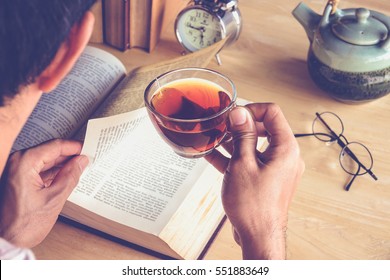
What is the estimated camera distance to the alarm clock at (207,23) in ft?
3.74

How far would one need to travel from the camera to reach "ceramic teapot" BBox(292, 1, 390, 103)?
39.0 inches

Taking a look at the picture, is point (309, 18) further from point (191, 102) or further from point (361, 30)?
point (191, 102)

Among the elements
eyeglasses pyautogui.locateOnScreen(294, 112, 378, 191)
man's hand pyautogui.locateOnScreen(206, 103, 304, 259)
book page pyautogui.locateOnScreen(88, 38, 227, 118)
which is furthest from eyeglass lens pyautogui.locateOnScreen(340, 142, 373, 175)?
book page pyautogui.locateOnScreen(88, 38, 227, 118)

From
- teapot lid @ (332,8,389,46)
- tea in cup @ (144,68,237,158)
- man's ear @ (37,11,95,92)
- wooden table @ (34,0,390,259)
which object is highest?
man's ear @ (37,11,95,92)

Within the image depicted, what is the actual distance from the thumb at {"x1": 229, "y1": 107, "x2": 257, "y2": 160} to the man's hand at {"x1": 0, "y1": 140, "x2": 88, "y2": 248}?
0.28 meters

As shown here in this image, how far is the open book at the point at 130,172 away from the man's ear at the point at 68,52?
0.85 ft

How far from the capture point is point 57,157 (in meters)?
0.88

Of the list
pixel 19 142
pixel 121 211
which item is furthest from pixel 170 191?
pixel 19 142

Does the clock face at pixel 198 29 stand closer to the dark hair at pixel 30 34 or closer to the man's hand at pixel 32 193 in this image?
the man's hand at pixel 32 193

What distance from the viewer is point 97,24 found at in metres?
1.19

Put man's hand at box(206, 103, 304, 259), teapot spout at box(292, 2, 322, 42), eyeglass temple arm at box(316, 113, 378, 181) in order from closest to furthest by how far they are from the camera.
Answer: man's hand at box(206, 103, 304, 259)
eyeglass temple arm at box(316, 113, 378, 181)
teapot spout at box(292, 2, 322, 42)

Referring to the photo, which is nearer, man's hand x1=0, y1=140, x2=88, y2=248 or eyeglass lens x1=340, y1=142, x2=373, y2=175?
man's hand x1=0, y1=140, x2=88, y2=248

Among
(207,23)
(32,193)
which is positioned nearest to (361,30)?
(207,23)

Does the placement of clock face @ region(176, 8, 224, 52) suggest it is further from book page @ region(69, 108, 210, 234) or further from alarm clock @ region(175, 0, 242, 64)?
book page @ region(69, 108, 210, 234)
